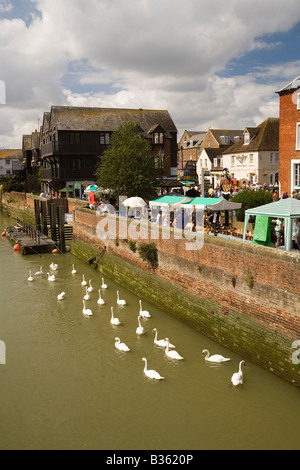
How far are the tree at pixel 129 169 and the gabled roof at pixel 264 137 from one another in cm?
1590

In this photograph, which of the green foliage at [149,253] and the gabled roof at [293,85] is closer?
the green foliage at [149,253]

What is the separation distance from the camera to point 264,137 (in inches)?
1524

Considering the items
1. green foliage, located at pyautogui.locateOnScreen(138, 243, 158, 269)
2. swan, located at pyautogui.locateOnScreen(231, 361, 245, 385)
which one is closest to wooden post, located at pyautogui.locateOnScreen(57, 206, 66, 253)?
green foliage, located at pyautogui.locateOnScreen(138, 243, 158, 269)

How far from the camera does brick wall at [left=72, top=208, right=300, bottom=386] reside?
32.0 ft

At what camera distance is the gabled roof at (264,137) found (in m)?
38.2

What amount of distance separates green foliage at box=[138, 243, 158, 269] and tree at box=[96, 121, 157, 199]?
930 cm

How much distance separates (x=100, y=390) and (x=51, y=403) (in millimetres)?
1217

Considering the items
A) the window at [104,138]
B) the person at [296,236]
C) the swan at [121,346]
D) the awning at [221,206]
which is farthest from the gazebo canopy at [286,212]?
the window at [104,138]

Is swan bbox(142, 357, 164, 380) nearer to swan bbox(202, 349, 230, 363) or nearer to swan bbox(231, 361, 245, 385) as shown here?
swan bbox(202, 349, 230, 363)

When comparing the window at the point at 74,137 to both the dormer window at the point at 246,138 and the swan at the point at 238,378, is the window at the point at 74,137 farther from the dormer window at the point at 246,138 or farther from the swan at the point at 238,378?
the swan at the point at 238,378

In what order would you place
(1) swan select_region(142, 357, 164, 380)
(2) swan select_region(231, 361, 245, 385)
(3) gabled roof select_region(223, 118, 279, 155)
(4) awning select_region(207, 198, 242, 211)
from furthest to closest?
(3) gabled roof select_region(223, 118, 279, 155), (4) awning select_region(207, 198, 242, 211), (1) swan select_region(142, 357, 164, 380), (2) swan select_region(231, 361, 245, 385)

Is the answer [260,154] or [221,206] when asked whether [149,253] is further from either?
[260,154]

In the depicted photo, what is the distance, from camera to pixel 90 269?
22.7 metres

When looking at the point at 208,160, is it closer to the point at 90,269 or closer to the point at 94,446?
the point at 90,269
